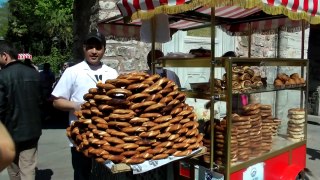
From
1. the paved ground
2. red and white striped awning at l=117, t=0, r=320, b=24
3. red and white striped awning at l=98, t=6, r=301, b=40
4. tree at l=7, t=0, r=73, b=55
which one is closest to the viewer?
red and white striped awning at l=117, t=0, r=320, b=24

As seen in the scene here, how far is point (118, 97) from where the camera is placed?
7.77 feet

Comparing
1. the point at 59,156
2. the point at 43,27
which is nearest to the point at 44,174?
the point at 59,156

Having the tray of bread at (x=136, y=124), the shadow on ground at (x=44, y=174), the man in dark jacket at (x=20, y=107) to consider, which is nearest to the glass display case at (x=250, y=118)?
the tray of bread at (x=136, y=124)

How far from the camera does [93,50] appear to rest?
3205mm

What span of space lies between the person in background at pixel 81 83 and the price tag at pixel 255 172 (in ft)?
4.42

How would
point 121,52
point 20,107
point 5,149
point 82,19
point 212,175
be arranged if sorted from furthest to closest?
point 82,19
point 121,52
point 20,107
point 212,175
point 5,149

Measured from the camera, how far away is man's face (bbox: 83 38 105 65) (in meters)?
3.20

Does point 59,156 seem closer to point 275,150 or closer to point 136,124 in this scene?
point 275,150

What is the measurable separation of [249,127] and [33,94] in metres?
2.28

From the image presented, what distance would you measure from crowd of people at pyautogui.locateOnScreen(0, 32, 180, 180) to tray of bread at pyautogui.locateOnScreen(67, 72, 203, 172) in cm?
72

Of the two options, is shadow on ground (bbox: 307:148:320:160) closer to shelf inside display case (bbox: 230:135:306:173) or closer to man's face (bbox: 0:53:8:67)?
shelf inside display case (bbox: 230:135:306:173)

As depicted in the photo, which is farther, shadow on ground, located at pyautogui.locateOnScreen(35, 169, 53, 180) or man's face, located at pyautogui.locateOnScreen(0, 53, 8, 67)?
shadow on ground, located at pyautogui.locateOnScreen(35, 169, 53, 180)

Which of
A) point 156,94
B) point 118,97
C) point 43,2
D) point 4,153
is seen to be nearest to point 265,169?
point 156,94

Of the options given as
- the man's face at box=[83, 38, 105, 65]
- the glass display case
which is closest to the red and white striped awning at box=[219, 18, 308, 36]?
the glass display case
